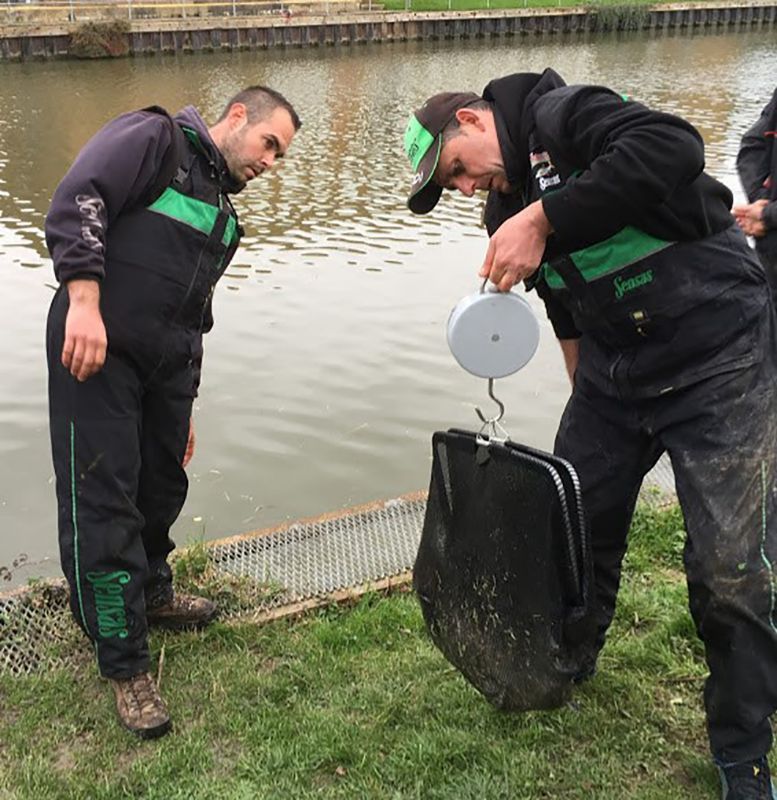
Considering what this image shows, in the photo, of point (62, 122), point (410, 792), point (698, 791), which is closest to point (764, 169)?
point (698, 791)

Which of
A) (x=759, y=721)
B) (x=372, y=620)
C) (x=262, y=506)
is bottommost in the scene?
(x=262, y=506)

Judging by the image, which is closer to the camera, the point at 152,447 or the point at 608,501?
the point at 608,501

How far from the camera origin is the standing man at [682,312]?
2.56m

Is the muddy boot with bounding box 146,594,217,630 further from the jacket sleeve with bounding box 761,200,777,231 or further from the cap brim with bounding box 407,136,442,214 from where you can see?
the jacket sleeve with bounding box 761,200,777,231

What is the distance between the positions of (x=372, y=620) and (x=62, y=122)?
60.9ft

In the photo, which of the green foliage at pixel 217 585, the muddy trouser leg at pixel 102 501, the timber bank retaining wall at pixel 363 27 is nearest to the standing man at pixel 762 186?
the green foliage at pixel 217 585

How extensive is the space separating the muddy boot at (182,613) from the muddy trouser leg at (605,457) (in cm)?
170

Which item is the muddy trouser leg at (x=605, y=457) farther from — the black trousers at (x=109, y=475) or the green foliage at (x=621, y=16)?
A: the green foliage at (x=621, y=16)

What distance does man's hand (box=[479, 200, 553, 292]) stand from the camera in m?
2.54

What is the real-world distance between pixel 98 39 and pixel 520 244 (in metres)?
33.3

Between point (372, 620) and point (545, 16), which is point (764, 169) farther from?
point (545, 16)

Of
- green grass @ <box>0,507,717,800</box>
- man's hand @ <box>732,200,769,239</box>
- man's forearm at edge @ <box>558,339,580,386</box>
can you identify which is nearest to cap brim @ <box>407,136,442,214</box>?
man's forearm at edge @ <box>558,339,580,386</box>

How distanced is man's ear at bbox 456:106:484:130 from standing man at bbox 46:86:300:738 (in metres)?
0.96

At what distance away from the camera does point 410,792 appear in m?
2.87
